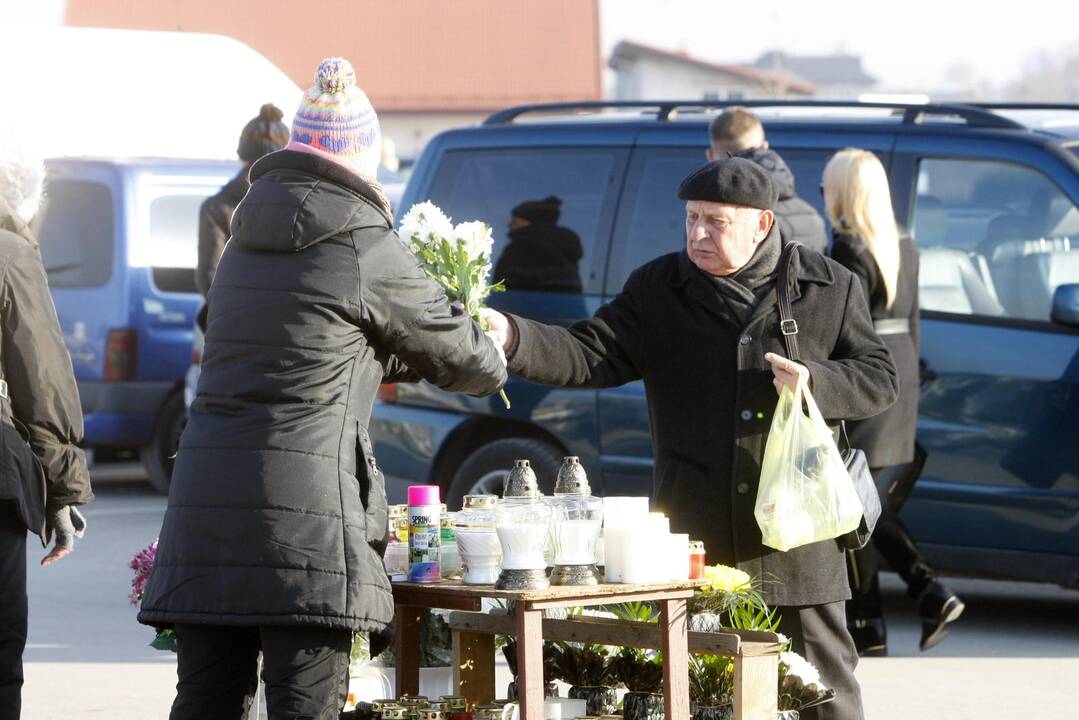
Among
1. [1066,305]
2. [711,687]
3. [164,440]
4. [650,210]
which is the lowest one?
[711,687]

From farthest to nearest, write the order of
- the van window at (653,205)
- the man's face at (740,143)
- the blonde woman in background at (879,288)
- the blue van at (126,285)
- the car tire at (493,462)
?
1. the blue van at (126,285)
2. the car tire at (493,462)
3. the van window at (653,205)
4. the man's face at (740,143)
5. the blonde woman in background at (879,288)

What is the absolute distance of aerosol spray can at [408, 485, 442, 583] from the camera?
447cm

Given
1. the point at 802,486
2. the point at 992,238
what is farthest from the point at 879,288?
the point at 802,486

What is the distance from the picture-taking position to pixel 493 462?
340 inches

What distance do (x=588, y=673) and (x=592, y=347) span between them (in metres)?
0.91

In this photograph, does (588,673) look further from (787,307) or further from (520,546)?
(787,307)

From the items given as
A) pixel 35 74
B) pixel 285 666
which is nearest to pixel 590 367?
pixel 285 666

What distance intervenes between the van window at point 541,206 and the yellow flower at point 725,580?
3.76 m

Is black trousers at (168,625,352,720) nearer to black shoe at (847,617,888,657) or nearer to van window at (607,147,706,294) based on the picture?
black shoe at (847,617,888,657)

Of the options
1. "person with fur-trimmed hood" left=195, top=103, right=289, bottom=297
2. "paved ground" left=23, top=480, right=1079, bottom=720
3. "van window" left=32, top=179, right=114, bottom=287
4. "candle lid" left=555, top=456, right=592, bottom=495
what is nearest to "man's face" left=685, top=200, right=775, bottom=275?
"candle lid" left=555, top=456, right=592, bottom=495

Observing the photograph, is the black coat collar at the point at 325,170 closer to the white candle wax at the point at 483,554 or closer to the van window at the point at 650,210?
the white candle wax at the point at 483,554

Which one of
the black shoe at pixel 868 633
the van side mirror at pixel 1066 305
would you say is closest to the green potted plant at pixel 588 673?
the black shoe at pixel 868 633

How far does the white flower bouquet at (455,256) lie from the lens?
4.82 meters

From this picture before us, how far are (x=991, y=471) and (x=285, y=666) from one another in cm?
442
